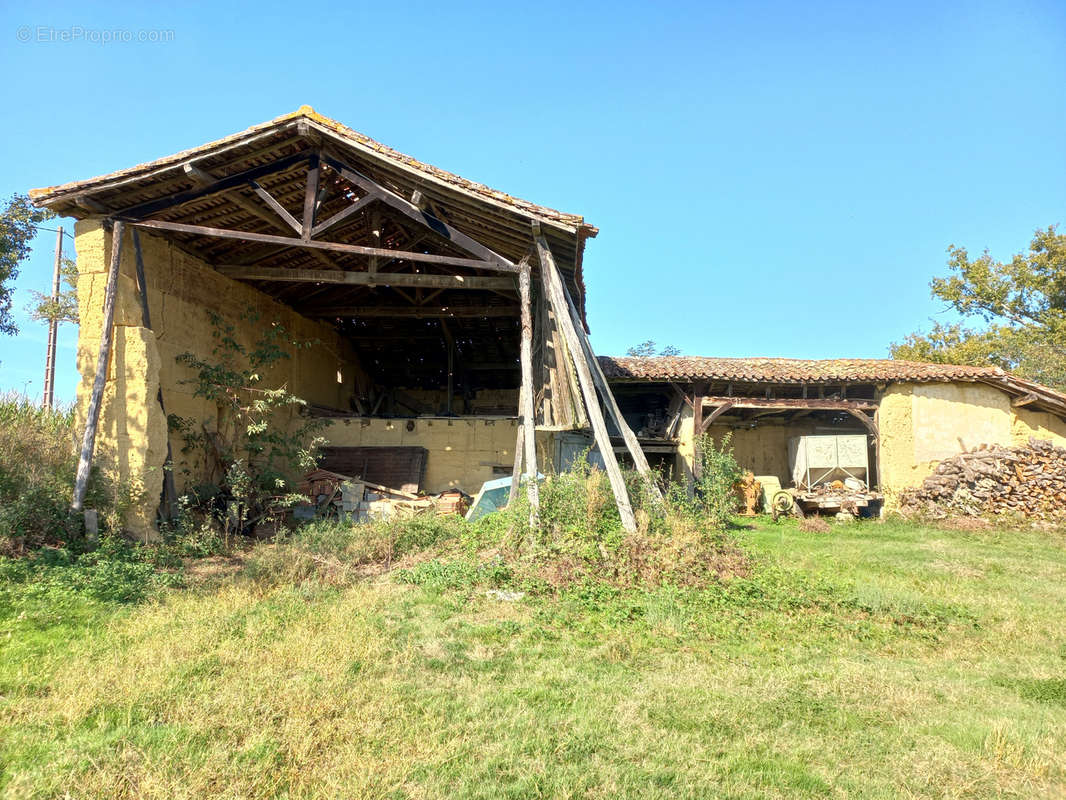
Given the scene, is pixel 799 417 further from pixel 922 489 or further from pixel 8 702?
Answer: pixel 8 702

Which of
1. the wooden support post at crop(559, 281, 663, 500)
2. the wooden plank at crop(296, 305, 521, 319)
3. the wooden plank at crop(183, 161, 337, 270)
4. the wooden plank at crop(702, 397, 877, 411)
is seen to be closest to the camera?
the wooden support post at crop(559, 281, 663, 500)

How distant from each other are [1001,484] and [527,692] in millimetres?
13369

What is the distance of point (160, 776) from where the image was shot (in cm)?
272

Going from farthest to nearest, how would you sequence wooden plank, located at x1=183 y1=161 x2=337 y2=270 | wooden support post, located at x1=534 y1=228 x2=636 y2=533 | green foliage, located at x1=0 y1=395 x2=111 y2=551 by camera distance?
wooden plank, located at x1=183 y1=161 x2=337 y2=270
wooden support post, located at x1=534 y1=228 x2=636 y2=533
green foliage, located at x1=0 y1=395 x2=111 y2=551

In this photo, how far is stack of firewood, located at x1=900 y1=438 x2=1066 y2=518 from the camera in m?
12.4

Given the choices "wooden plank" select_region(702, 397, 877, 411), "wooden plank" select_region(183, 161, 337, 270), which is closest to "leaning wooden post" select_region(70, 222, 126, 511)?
"wooden plank" select_region(183, 161, 337, 270)

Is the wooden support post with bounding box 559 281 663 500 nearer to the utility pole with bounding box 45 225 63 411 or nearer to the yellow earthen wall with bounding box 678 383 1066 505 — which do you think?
the yellow earthen wall with bounding box 678 383 1066 505

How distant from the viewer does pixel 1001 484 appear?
500 inches

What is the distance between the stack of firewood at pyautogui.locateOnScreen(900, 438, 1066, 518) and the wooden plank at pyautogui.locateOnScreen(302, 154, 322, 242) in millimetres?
13608

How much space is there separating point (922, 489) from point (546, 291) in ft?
33.4

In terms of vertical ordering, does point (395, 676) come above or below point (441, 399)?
below

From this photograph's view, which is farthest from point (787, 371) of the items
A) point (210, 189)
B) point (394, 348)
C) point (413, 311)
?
point (210, 189)

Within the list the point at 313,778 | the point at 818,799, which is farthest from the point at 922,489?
the point at 313,778

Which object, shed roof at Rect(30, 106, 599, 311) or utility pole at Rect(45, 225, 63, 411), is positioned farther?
utility pole at Rect(45, 225, 63, 411)
